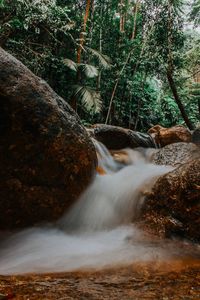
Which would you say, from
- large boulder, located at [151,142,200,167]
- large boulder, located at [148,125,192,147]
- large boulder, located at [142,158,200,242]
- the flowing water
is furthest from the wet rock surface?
large boulder, located at [148,125,192,147]

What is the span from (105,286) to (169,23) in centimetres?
1121

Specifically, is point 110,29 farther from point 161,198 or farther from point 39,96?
point 161,198

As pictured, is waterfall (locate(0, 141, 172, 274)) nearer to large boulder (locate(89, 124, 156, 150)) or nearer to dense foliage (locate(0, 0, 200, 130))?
large boulder (locate(89, 124, 156, 150))

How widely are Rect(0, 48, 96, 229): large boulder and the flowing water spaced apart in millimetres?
251

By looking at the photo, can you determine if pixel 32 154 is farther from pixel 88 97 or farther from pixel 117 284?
pixel 88 97

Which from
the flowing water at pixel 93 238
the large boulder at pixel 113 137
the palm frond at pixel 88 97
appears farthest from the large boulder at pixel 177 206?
the palm frond at pixel 88 97

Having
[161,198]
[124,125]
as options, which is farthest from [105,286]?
[124,125]

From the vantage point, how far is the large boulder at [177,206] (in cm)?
298

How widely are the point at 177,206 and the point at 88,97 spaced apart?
7852 millimetres

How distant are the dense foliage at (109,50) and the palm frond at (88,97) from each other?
0.04 metres

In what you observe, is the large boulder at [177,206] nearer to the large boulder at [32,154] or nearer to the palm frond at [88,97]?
the large boulder at [32,154]

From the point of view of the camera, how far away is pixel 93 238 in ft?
11.1

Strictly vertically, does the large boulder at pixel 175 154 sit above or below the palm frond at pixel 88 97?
below

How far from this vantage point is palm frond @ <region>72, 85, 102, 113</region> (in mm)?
10344
